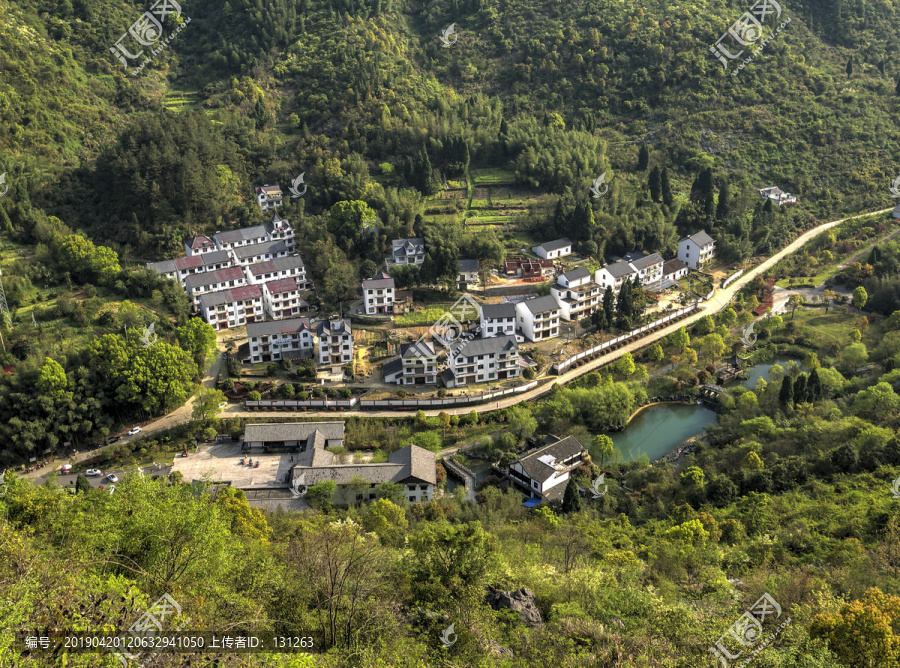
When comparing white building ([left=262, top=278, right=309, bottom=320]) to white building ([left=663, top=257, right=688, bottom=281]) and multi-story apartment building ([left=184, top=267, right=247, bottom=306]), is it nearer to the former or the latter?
multi-story apartment building ([left=184, top=267, right=247, bottom=306])

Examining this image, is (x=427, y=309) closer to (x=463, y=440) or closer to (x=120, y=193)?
(x=463, y=440)

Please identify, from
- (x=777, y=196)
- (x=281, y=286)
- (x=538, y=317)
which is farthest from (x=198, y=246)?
(x=777, y=196)

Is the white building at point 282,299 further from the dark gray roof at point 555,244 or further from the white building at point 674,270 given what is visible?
the white building at point 674,270

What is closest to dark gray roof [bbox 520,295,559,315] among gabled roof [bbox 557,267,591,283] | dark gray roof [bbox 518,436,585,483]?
gabled roof [bbox 557,267,591,283]

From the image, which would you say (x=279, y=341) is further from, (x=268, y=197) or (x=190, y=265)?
(x=268, y=197)

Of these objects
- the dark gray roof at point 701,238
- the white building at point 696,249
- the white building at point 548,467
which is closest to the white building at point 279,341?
the white building at point 548,467
